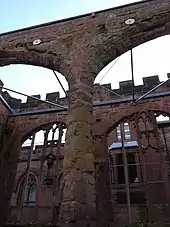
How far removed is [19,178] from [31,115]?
5528mm

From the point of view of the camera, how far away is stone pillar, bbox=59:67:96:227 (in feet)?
8.18

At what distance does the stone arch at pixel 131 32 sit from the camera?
4.20 metres

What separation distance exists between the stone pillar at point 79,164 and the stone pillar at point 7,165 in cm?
440

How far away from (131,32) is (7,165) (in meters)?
5.17

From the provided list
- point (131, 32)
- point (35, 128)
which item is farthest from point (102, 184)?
point (131, 32)

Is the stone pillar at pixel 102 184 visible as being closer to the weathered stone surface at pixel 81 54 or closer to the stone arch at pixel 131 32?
the weathered stone surface at pixel 81 54

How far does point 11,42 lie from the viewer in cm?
517

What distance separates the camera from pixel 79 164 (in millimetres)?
2803

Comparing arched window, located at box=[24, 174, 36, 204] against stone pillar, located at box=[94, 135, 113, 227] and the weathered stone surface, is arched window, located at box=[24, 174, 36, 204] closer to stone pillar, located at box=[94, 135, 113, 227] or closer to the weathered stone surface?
the weathered stone surface

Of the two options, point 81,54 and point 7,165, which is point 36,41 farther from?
point 7,165

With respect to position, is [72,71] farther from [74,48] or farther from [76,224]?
[76,224]

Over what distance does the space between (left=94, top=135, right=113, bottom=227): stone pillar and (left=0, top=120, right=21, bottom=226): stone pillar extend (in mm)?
2527

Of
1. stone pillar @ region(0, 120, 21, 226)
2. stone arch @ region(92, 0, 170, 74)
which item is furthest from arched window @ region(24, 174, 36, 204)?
stone arch @ region(92, 0, 170, 74)

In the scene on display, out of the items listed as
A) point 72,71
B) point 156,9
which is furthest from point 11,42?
point 156,9
